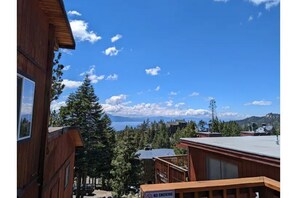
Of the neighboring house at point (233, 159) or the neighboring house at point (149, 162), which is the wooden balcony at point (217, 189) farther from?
the neighboring house at point (149, 162)

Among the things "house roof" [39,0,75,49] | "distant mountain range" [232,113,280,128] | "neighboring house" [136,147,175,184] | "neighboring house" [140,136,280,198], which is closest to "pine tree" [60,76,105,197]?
"neighboring house" [136,147,175,184]

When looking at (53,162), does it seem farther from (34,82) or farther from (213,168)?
(213,168)

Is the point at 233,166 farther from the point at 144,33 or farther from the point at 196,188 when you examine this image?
the point at 144,33

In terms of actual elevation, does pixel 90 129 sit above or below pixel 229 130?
below

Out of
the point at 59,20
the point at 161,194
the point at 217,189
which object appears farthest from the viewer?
the point at 59,20

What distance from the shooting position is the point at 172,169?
850cm

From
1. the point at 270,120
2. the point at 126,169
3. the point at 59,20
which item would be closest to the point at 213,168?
the point at 270,120

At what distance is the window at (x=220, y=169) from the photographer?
446 cm

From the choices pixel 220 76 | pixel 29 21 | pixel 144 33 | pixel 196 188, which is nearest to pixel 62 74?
pixel 144 33

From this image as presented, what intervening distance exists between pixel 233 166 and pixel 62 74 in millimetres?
12870

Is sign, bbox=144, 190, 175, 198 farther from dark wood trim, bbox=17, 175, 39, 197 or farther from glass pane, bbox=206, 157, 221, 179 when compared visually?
glass pane, bbox=206, 157, 221, 179

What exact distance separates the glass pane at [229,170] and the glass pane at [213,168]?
202 mm

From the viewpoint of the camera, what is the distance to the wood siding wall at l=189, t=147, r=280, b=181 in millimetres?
3340

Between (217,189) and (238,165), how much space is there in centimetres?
219
